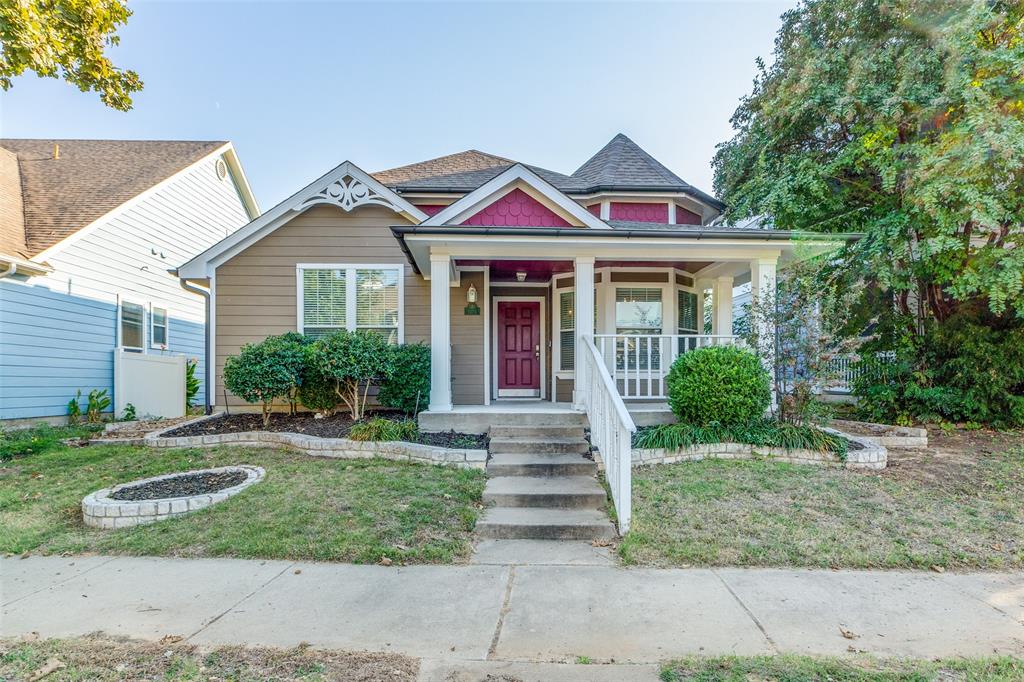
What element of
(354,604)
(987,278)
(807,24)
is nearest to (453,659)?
(354,604)

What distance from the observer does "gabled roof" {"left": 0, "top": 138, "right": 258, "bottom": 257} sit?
967 cm

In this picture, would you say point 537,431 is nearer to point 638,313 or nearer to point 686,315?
point 638,313

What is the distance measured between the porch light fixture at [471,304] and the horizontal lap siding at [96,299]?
25.4 feet

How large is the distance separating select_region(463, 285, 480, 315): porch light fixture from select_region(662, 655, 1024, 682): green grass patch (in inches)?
266

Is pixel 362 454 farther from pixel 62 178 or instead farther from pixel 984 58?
pixel 62 178

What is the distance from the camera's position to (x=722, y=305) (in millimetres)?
8938

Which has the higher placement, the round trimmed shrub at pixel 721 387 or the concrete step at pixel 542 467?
the round trimmed shrub at pixel 721 387

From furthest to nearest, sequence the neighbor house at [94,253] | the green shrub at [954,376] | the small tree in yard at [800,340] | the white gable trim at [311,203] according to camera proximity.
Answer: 1. the neighbor house at [94,253]
2. the white gable trim at [311,203]
3. the green shrub at [954,376]
4. the small tree in yard at [800,340]

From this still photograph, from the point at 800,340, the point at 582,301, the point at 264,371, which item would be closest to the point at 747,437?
the point at 800,340

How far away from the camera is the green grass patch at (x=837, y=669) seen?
2.39 meters

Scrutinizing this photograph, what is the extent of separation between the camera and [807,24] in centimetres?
995

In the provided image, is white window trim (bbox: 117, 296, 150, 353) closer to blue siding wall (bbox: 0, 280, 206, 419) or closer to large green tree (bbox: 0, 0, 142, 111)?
blue siding wall (bbox: 0, 280, 206, 419)

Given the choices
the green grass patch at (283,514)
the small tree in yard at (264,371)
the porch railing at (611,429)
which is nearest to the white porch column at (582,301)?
the porch railing at (611,429)

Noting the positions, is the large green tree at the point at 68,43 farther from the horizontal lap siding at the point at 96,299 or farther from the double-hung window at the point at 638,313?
the double-hung window at the point at 638,313
